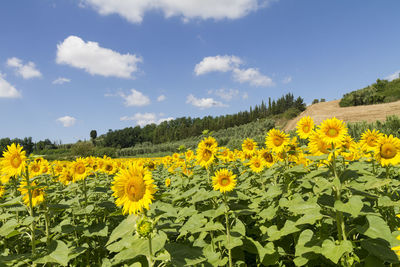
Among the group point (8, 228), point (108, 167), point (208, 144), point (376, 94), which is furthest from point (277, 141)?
point (376, 94)

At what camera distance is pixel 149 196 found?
1899 millimetres

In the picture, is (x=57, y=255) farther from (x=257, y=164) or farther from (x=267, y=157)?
(x=267, y=157)

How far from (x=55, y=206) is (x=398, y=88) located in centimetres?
5754

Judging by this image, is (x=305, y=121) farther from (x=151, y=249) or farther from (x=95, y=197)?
(x=95, y=197)

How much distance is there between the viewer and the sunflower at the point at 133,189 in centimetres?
195

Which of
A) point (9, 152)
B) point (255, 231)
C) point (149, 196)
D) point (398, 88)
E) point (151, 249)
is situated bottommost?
point (255, 231)

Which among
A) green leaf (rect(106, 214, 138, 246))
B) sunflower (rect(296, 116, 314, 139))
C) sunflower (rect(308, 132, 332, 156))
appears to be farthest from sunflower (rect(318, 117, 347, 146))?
green leaf (rect(106, 214, 138, 246))

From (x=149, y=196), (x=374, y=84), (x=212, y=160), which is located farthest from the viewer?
(x=374, y=84)

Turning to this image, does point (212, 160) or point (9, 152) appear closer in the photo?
point (9, 152)

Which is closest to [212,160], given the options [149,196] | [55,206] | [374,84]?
[149,196]

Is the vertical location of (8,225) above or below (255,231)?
above

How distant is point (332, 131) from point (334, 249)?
3.94 feet

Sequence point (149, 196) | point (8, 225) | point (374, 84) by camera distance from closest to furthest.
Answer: point (149, 196) < point (8, 225) < point (374, 84)

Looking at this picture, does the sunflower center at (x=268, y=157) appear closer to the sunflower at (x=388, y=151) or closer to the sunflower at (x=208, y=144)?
the sunflower at (x=208, y=144)
